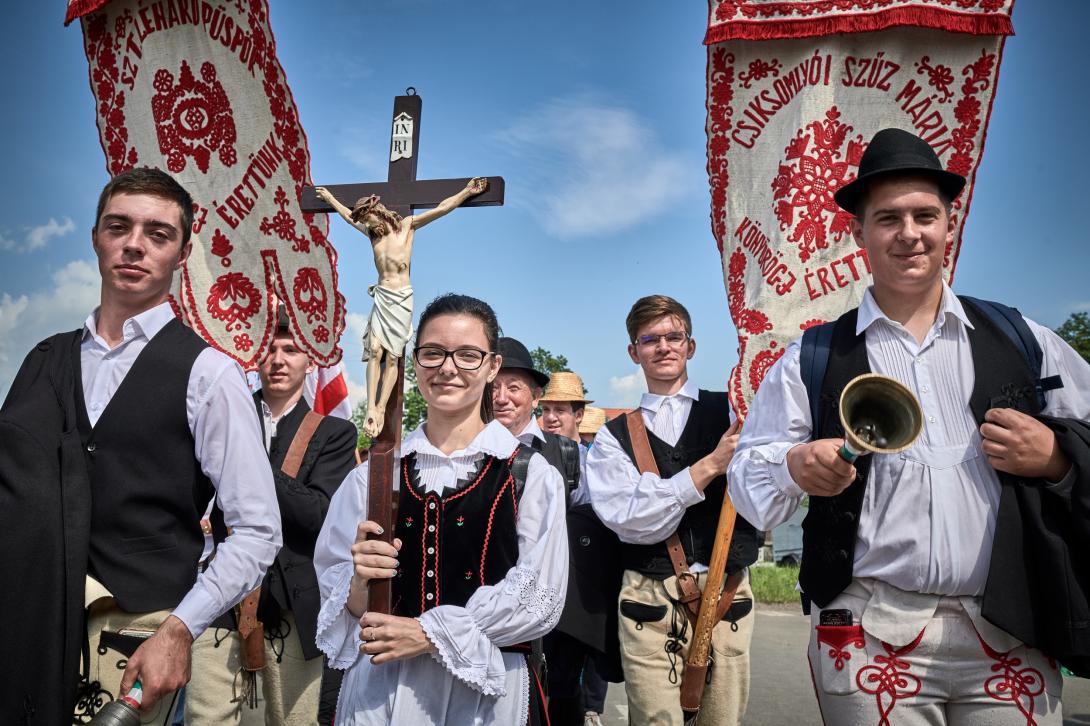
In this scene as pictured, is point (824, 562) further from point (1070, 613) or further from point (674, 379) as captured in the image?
point (674, 379)

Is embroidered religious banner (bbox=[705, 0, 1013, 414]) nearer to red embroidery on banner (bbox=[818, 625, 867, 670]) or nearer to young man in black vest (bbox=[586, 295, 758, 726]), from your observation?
young man in black vest (bbox=[586, 295, 758, 726])

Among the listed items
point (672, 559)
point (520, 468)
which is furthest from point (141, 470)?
point (672, 559)

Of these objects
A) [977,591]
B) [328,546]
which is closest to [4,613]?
[328,546]

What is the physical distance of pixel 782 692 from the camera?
6477 mm

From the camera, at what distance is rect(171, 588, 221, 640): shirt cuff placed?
2207 mm

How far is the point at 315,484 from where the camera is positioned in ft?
13.4

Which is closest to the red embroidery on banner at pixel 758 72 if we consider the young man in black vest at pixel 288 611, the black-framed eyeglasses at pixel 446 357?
the black-framed eyeglasses at pixel 446 357

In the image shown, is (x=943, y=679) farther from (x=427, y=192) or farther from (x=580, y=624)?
(x=580, y=624)

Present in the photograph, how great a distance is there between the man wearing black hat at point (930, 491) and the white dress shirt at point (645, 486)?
54.8 inches

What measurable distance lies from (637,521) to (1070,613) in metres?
2.07

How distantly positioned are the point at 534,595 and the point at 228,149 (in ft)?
9.32

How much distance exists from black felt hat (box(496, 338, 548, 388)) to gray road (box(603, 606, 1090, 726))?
8.21 feet

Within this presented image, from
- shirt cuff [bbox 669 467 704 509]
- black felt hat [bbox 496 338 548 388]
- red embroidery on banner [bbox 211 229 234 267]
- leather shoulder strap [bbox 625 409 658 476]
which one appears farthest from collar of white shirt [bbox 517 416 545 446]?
red embroidery on banner [bbox 211 229 234 267]

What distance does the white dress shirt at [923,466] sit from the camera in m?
2.17
